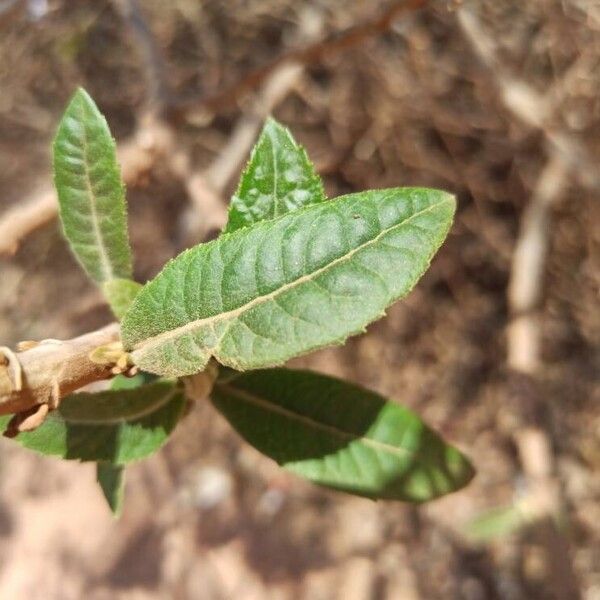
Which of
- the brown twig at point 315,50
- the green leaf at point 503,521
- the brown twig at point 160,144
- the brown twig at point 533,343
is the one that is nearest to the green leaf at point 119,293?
the brown twig at point 160,144

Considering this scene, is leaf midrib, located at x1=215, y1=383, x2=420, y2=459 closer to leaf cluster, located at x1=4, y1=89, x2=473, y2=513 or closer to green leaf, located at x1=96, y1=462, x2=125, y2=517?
leaf cluster, located at x1=4, y1=89, x2=473, y2=513

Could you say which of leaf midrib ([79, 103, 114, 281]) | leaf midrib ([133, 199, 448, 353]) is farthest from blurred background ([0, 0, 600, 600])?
leaf midrib ([133, 199, 448, 353])

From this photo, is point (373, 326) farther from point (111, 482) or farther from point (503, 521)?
point (111, 482)

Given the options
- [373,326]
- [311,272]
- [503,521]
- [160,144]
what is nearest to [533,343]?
[503,521]

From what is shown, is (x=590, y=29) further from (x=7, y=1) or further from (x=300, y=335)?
(x=300, y=335)

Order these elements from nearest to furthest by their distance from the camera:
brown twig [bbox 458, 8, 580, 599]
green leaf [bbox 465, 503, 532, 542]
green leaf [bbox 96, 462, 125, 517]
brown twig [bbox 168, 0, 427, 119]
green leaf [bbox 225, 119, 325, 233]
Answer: green leaf [bbox 225, 119, 325, 233], green leaf [bbox 96, 462, 125, 517], brown twig [bbox 168, 0, 427, 119], brown twig [bbox 458, 8, 580, 599], green leaf [bbox 465, 503, 532, 542]

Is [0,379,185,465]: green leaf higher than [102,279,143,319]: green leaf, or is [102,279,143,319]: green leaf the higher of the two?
[102,279,143,319]: green leaf
